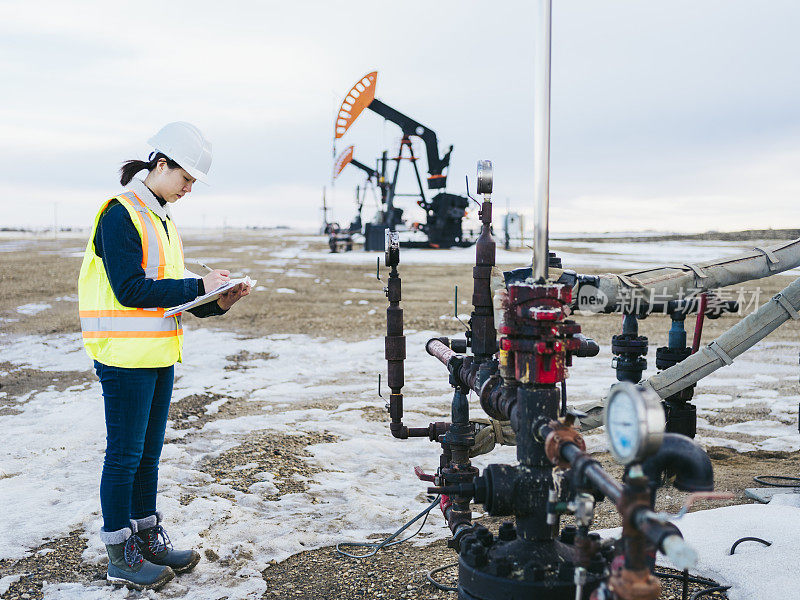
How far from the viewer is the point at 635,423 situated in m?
1.41

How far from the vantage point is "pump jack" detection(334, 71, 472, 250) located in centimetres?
2319

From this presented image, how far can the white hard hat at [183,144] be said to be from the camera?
320 centimetres

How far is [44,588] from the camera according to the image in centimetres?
321

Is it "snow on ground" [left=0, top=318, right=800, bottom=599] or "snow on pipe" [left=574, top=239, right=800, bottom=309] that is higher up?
"snow on pipe" [left=574, top=239, right=800, bottom=309]

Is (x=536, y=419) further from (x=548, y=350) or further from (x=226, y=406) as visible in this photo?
(x=226, y=406)

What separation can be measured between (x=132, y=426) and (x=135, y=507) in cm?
56

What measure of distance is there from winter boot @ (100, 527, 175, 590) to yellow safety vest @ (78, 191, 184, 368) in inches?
34.3

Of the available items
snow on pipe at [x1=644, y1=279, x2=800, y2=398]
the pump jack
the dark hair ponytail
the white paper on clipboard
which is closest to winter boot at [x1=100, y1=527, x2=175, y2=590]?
the white paper on clipboard

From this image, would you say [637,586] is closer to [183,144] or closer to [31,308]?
[183,144]

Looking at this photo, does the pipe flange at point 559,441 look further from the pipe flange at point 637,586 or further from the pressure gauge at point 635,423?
the pipe flange at point 637,586

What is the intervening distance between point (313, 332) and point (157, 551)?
300 inches

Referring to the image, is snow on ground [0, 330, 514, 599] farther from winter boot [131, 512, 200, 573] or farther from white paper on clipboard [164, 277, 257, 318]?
white paper on clipboard [164, 277, 257, 318]

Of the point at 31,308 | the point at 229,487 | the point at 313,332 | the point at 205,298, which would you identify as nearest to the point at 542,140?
the point at 205,298

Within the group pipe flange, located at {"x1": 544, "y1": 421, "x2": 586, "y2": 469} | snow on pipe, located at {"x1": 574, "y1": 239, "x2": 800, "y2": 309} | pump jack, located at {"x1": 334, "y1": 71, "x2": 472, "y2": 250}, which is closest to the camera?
pipe flange, located at {"x1": 544, "y1": 421, "x2": 586, "y2": 469}
